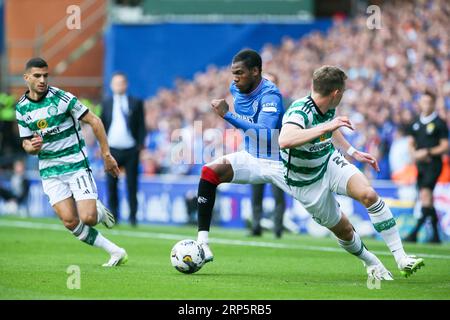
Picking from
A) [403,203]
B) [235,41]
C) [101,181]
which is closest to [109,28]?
[235,41]

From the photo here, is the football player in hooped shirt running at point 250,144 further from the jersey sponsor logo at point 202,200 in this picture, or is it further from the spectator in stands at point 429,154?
the spectator in stands at point 429,154

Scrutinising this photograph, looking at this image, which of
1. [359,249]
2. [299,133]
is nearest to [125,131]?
[359,249]

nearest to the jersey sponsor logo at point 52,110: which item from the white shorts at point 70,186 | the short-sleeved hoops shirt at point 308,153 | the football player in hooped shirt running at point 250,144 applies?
the white shorts at point 70,186

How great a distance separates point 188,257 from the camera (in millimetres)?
10375

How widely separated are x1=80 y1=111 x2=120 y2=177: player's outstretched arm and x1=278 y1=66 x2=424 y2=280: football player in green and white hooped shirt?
2016 millimetres

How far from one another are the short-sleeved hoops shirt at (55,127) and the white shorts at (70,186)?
7 cm

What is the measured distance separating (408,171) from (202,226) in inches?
394

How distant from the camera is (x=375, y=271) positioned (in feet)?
33.4

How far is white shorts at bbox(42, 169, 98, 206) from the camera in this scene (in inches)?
448

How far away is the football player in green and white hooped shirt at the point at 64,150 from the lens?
36.8ft

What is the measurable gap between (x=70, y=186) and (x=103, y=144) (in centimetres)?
70

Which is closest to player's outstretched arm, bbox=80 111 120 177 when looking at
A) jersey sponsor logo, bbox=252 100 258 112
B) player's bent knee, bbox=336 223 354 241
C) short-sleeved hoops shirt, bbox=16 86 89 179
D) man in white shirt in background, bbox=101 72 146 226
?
short-sleeved hoops shirt, bbox=16 86 89 179

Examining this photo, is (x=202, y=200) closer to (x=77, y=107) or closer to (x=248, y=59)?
(x=248, y=59)
